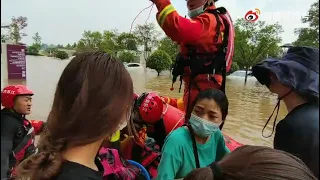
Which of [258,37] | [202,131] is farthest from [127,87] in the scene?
[258,37]

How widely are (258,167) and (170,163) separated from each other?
883mm

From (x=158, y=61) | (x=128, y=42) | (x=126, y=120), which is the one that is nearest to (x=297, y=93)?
(x=126, y=120)

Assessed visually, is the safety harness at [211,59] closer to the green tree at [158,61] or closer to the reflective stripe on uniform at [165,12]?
the reflective stripe on uniform at [165,12]

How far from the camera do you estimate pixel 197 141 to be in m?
1.73

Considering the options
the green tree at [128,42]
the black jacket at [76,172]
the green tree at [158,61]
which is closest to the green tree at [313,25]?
the black jacket at [76,172]

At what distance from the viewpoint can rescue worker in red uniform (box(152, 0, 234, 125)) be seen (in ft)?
6.21

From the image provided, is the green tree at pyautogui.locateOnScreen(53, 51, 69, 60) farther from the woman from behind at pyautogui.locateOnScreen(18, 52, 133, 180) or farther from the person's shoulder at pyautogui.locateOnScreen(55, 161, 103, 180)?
the person's shoulder at pyautogui.locateOnScreen(55, 161, 103, 180)

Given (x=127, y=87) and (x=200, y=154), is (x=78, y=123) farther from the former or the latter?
(x=200, y=154)

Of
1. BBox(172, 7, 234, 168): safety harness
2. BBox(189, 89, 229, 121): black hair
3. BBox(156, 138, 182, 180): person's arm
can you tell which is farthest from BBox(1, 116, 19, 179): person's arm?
BBox(172, 7, 234, 168): safety harness

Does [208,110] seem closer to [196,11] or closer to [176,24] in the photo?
[176,24]

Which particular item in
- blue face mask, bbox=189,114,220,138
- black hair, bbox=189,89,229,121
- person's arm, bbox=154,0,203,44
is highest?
person's arm, bbox=154,0,203,44

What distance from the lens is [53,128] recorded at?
0.98m

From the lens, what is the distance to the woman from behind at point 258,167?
0.71 metres

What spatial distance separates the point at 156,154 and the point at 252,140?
11.8 ft
